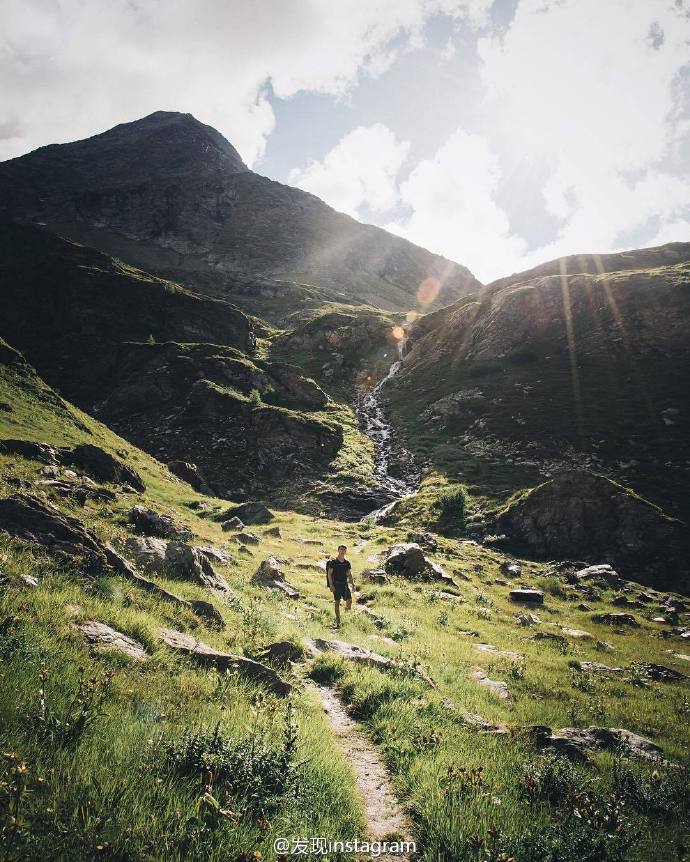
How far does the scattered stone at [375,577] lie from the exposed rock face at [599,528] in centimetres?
1745

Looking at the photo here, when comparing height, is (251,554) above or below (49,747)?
below

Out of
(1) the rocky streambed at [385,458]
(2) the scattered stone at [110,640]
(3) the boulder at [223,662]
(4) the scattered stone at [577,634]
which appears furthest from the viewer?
(1) the rocky streambed at [385,458]

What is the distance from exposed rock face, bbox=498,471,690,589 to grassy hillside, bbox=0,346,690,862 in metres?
21.9

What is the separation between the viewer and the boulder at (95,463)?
878 inches

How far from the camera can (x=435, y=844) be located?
4.39 meters

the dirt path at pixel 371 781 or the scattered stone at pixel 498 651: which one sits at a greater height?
the dirt path at pixel 371 781

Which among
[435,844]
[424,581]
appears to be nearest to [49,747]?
[435,844]

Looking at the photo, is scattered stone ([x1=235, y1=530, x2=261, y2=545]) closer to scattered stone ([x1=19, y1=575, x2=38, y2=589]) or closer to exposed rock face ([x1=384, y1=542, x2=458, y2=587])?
exposed rock face ([x1=384, y1=542, x2=458, y2=587])

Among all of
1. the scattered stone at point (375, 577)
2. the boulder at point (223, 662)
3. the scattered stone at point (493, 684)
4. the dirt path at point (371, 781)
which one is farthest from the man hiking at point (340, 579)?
the boulder at point (223, 662)

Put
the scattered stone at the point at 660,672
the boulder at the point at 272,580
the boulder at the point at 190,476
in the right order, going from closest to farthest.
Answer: the scattered stone at the point at 660,672
the boulder at the point at 272,580
the boulder at the point at 190,476

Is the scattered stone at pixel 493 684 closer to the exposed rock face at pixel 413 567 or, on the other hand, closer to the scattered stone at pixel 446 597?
the scattered stone at pixel 446 597

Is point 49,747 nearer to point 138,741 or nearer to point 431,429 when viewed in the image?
point 138,741

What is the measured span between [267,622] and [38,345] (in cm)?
8310

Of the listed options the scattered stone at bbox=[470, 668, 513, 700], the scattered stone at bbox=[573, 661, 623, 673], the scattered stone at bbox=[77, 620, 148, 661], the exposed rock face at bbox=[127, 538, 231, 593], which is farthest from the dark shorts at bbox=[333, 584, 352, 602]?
Answer: the scattered stone at bbox=[77, 620, 148, 661]
